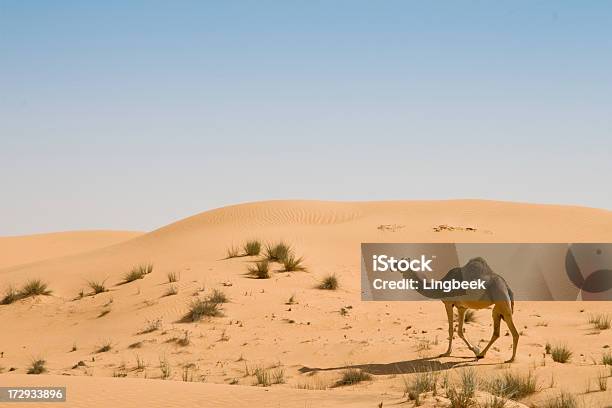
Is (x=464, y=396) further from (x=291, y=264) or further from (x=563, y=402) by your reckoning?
(x=291, y=264)

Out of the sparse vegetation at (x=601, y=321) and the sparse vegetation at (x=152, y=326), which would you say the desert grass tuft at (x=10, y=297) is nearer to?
the sparse vegetation at (x=152, y=326)

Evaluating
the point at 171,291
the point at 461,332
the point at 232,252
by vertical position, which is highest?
the point at 232,252

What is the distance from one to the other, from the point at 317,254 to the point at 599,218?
15149mm

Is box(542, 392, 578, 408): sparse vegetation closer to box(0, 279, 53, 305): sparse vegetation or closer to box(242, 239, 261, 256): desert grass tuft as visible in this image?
box(242, 239, 261, 256): desert grass tuft

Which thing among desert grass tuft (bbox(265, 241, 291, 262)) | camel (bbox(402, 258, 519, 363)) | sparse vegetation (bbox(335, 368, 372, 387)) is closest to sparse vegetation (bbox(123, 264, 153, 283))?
desert grass tuft (bbox(265, 241, 291, 262))

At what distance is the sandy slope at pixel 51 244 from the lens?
51125 millimetres


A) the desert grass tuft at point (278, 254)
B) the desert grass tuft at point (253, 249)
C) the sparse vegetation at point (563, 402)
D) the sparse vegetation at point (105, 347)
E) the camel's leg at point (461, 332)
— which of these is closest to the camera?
the sparse vegetation at point (563, 402)

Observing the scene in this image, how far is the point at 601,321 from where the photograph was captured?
17.0 meters

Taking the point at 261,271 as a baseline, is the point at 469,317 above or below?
below

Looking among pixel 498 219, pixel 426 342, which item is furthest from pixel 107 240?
pixel 426 342

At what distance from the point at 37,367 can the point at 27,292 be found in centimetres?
756
